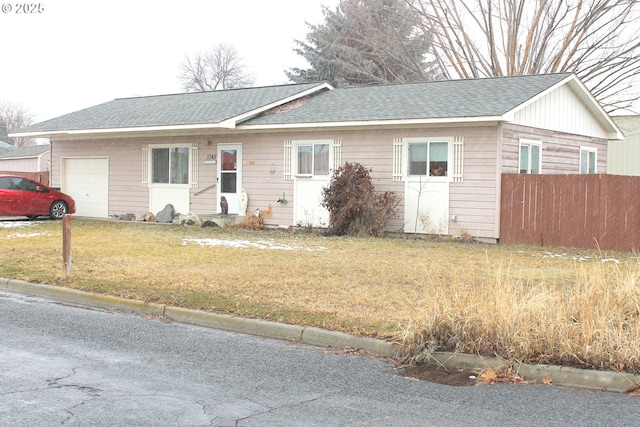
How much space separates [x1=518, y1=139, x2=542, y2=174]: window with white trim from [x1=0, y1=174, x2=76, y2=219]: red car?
1428 cm

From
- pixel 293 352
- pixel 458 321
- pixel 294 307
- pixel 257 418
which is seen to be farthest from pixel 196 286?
pixel 257 418

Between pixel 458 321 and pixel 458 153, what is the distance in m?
11.1

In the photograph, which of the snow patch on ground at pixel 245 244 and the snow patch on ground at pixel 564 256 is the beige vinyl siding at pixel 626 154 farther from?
the snow patch on ground at pixel 245 244

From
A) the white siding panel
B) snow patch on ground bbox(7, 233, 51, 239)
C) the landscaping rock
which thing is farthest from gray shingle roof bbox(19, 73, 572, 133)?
snow patch on ground bbox(7, 233, 51, 239)

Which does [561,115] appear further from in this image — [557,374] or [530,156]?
[557,374]

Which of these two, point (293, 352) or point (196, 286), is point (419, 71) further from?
point (293, 352)

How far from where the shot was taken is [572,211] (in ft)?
52.6

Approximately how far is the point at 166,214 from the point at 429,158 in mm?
8912

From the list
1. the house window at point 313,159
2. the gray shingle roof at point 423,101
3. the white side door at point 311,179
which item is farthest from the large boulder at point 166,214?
the house window at point 313,159

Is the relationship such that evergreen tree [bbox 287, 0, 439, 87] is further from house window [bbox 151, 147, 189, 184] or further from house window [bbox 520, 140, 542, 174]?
house window [bbox 520, 140, 542, 174]

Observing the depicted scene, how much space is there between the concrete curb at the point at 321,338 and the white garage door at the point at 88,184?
1418 cm

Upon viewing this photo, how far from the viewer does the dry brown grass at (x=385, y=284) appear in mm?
6426

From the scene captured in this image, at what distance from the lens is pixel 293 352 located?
279 inches

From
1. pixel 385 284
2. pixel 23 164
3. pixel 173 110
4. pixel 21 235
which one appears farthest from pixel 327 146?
Answer: pixel 23 164
